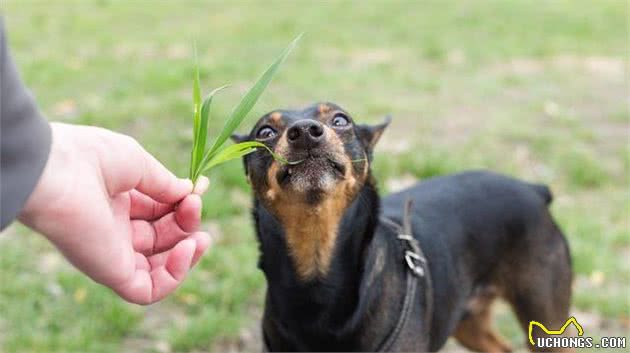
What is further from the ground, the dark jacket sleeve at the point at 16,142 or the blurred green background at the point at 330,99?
the dark jacket sleeve at the point at 16,142

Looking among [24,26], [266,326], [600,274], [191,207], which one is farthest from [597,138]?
[24,26]

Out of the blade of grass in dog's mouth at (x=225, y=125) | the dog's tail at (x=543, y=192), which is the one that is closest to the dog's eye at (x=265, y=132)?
the blade of grass in dog's mouth at (x=225, y=125)

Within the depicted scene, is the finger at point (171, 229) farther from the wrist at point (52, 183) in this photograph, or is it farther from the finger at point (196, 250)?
the wrist at point (52, 183)

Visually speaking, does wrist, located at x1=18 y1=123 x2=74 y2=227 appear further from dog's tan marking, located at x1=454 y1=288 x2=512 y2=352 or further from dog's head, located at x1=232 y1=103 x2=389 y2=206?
dog's tan marking, located at x1=454 y1=288 x2=512 y2=352

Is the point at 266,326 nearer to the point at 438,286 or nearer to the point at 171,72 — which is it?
the point at 438,286

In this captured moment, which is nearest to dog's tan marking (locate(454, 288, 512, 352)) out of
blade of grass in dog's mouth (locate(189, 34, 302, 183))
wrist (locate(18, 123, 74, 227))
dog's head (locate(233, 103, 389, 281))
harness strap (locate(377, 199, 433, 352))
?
harness strap (locate(377, 199, 433, 352))

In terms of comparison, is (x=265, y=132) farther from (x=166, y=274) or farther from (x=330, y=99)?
(x=330, y=99)
